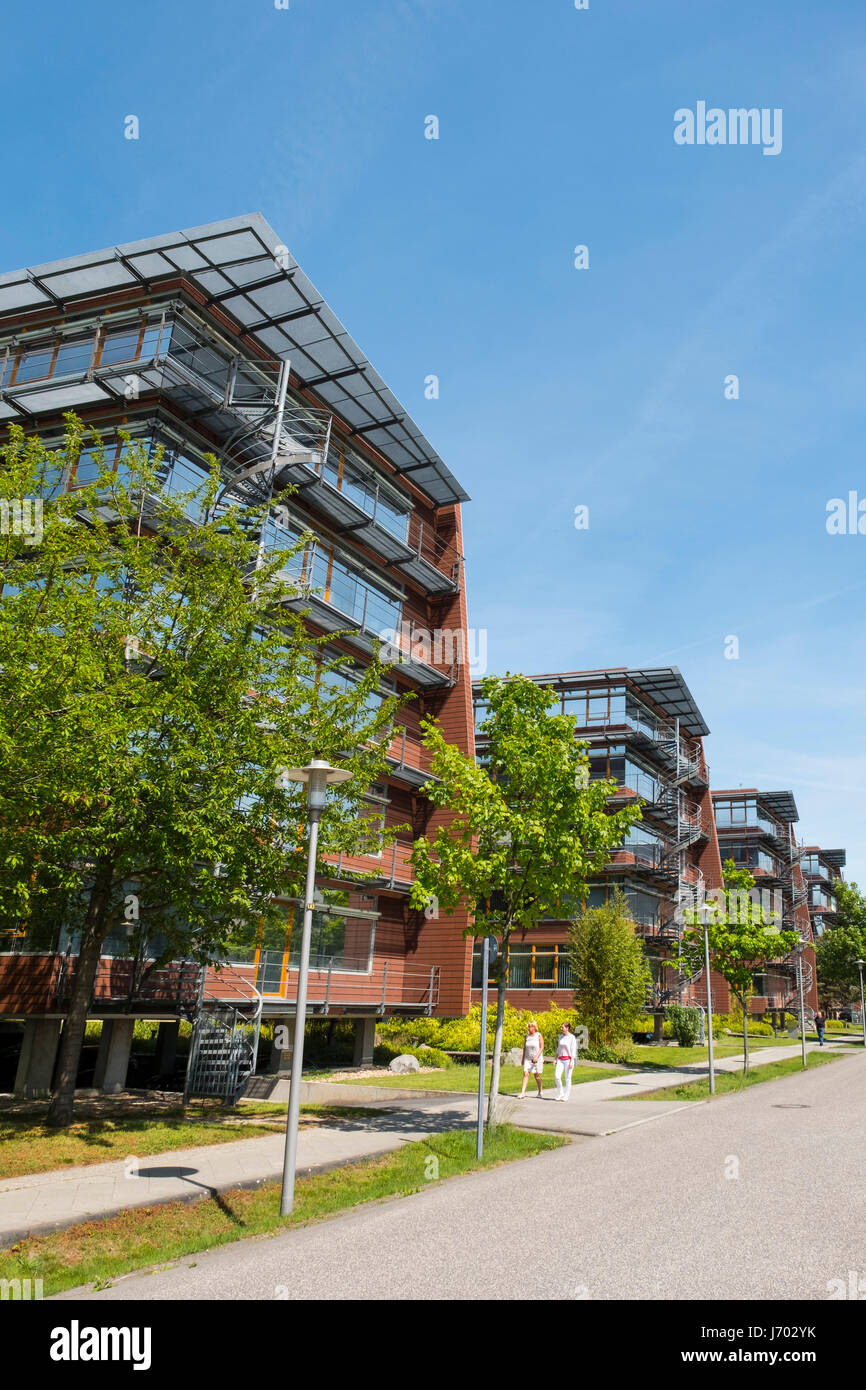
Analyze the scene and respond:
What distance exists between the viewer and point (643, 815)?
135 feet

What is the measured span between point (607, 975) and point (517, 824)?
17963mm

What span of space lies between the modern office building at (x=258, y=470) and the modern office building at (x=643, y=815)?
10.0m

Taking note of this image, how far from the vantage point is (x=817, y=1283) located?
6.28 metres

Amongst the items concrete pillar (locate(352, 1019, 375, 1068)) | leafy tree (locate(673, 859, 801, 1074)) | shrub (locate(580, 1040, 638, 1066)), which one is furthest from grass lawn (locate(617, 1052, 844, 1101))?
concrete pillar (locate(352, 1019, 375, 1068))

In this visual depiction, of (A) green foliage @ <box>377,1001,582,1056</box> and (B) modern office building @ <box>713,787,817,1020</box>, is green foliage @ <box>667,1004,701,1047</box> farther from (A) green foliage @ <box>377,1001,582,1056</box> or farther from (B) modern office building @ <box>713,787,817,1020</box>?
(B) modern office building @ <box>713,787,817,1020</box>

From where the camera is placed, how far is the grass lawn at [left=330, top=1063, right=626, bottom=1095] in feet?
66.9

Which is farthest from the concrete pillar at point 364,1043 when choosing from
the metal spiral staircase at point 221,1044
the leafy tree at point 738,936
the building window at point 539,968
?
the building window at point 539,968

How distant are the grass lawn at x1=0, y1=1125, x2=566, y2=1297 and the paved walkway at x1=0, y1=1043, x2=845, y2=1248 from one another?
246 mm

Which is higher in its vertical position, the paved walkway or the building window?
the building window

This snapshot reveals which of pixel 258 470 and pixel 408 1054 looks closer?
pixel 258 470

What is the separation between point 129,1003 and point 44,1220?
371 inches

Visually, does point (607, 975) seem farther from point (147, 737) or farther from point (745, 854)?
point (745, 854)

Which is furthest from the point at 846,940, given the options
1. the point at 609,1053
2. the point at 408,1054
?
the point at 408,1054
